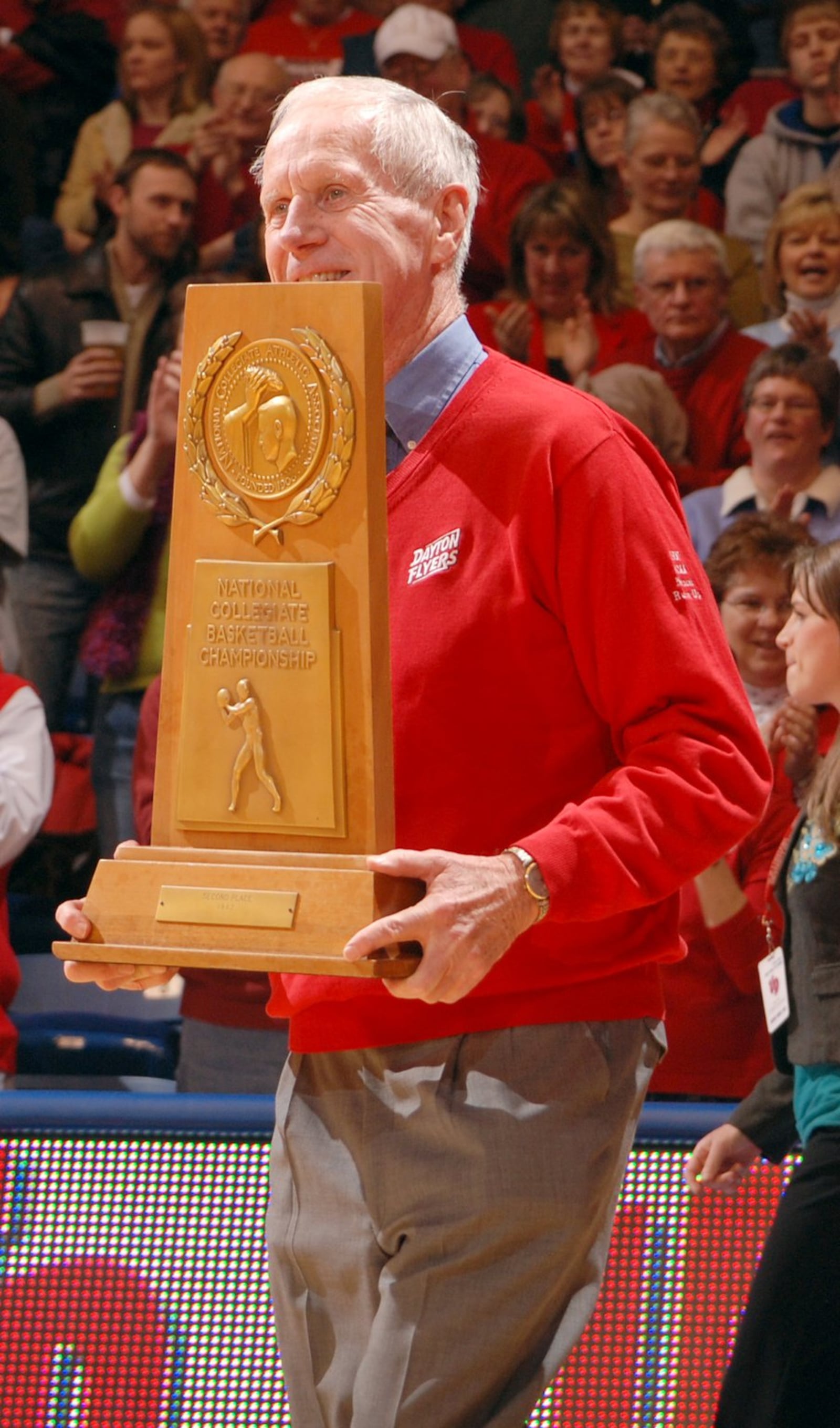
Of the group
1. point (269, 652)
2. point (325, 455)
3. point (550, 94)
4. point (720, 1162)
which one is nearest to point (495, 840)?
point (269, 652)

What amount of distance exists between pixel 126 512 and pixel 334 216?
8.85 ft

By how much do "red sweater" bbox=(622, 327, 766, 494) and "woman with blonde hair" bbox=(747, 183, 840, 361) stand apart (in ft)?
0.33

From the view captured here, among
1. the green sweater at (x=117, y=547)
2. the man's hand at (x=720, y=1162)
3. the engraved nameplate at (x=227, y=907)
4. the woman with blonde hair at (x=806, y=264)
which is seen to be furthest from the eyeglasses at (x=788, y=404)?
the engraved nameplate at (x=227, y=907)

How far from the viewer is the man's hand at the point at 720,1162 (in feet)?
7.18

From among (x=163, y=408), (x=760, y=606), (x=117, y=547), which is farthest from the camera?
(x=117, y=547)

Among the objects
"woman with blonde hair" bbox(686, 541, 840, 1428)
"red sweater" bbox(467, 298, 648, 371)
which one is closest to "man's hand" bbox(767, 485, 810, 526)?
"red sweater" bbox(467, 298, 648, 371)

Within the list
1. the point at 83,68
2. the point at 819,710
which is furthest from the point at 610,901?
the point at 83,68

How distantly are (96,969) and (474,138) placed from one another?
13.1 ft

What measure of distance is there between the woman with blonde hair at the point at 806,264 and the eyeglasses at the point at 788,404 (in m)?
0.41

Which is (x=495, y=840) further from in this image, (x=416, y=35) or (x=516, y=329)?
(x=416, y=35)

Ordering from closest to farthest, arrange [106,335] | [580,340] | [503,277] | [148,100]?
[580,340] < [106,335] < [503,277] < [148,100]

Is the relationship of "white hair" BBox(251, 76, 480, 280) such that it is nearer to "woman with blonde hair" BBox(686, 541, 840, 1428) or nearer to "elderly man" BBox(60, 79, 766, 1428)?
"elderly man" BBox(60, 79, 766, 1428)

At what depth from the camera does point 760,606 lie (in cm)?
335

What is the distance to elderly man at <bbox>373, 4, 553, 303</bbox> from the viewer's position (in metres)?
4.89
